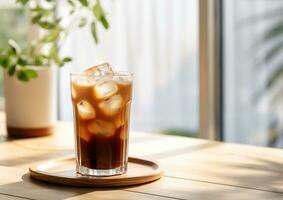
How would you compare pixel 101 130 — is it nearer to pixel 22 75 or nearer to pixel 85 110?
pixel 85 110

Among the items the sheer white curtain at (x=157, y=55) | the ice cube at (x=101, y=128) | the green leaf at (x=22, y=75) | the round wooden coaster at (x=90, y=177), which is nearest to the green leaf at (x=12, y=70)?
the green leaf at (x=22, y=75)

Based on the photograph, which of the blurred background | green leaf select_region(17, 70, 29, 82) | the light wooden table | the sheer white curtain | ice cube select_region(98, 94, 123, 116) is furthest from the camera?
the sheer white curtain

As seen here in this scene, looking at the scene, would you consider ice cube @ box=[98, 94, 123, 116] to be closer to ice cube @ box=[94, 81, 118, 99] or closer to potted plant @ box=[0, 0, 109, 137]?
ice cube @ box=[94, 81, 118, 99]

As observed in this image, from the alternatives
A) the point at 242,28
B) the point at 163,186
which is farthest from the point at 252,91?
the point at 163,186

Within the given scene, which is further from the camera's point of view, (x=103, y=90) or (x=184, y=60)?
(x=184, y=60)

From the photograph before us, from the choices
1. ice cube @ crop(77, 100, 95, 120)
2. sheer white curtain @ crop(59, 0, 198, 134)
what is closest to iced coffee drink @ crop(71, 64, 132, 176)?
ice cube @ crop(77, 100, 95, 120)

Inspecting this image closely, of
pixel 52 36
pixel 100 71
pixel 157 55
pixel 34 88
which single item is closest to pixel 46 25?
pixel 52 36

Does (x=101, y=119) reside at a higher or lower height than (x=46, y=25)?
lower

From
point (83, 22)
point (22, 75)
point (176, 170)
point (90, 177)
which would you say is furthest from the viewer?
point (83, 22)
